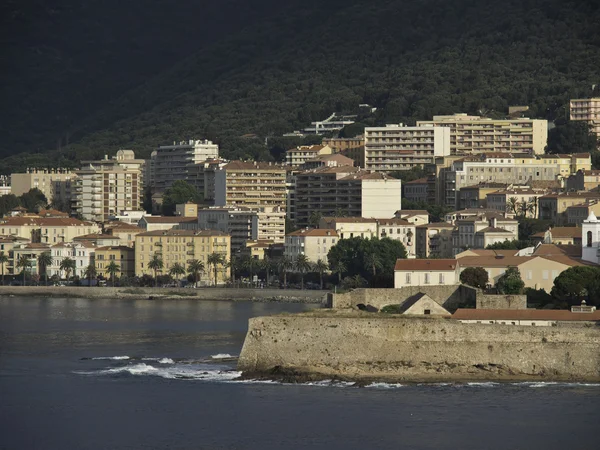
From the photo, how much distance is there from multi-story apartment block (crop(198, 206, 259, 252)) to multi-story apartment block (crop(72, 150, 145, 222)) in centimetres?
2051

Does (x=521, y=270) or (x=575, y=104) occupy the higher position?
(x=575, y=104)

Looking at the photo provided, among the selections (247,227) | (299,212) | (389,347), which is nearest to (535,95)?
(299,212)

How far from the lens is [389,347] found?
51.8 metres

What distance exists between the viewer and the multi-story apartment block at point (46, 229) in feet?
410

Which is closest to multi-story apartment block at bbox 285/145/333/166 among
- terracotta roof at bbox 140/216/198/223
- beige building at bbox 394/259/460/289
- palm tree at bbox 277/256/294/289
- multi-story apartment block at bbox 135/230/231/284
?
terracotta roof at bbox 140/216/198/223

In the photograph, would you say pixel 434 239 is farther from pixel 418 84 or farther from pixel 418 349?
pixel 418 84

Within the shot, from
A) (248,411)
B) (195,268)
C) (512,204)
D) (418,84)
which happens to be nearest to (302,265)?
(195,268)

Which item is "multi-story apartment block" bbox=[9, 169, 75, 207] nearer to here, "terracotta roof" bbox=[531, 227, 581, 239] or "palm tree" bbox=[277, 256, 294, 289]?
"palm tree" bbox=[277, 256, 294, 289]

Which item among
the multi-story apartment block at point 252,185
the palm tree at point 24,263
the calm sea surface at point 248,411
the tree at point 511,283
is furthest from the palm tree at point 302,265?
the calm sea surface at point 248,411

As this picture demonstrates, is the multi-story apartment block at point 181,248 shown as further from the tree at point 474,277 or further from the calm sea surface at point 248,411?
the calm sea surface at point 248,411

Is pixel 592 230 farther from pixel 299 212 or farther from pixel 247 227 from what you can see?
pixel 299 212

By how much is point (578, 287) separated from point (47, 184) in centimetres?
9904

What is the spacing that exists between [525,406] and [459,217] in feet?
205

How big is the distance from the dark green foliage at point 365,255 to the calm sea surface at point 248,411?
37960 millimetres
